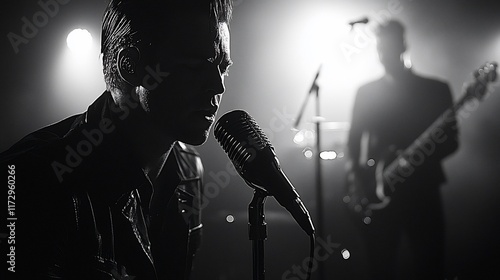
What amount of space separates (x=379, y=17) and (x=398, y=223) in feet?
6.53

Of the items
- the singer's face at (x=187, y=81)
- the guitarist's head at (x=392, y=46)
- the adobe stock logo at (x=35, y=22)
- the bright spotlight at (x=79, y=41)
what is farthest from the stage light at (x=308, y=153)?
the singer's face at (x=187, y=81)

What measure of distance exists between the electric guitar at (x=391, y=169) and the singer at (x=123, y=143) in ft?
8.96

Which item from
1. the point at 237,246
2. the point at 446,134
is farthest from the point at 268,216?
the point at 446,134

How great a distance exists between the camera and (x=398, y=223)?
142 inches

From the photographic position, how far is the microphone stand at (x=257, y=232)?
0.94 m

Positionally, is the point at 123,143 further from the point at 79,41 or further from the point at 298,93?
the point at 298,93

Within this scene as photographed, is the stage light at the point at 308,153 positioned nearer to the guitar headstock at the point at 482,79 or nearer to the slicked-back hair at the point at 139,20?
the guitar headstock at the point at 482,79

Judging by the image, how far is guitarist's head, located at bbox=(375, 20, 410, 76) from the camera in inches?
148

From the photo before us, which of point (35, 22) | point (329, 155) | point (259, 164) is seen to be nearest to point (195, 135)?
point (259, 164)

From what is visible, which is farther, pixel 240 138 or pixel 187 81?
pixel 187 81

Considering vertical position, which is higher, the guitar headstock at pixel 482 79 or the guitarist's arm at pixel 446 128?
the guitar headstock at pixel 482 79

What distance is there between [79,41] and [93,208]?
10.7 ft

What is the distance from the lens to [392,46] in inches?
149

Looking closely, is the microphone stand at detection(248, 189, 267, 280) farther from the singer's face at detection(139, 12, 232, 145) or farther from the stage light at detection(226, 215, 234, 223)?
the stage light at detection(226, 215, 234, 223)
